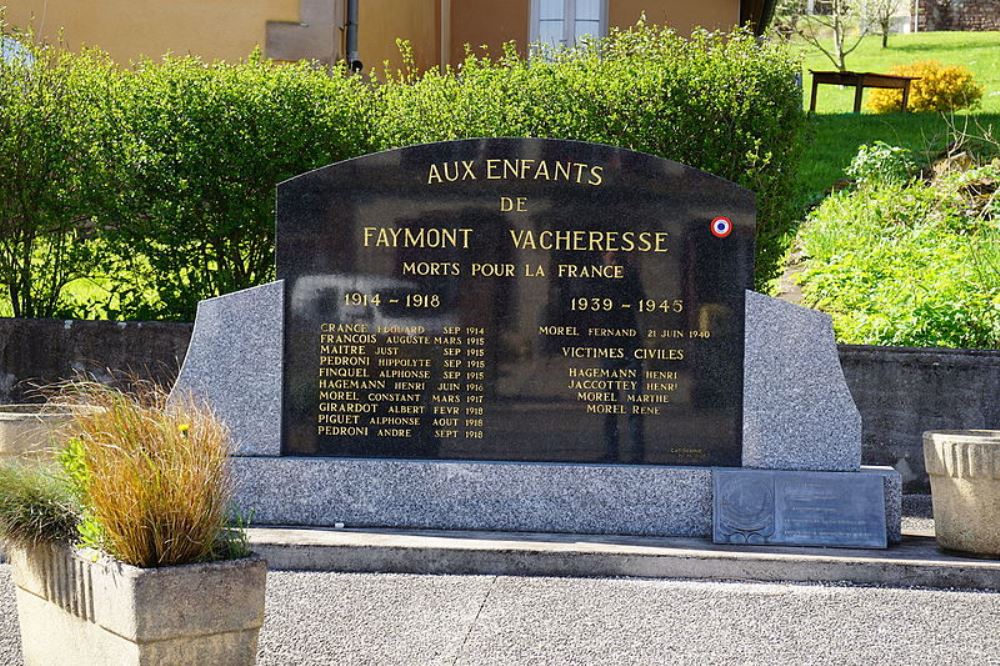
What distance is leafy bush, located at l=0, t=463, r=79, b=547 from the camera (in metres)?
4.96

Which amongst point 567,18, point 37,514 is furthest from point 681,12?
point 37,514

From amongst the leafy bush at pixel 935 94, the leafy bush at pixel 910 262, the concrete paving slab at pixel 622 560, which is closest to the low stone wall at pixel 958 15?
the leafy bush at pixel 935 94

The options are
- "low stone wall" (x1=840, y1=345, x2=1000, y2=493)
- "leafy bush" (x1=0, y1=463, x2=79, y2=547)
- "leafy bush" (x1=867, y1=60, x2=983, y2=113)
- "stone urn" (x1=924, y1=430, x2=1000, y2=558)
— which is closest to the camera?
"leafy bush" (x1=0, y1=463, x2=79, y2=547)

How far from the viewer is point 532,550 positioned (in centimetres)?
707

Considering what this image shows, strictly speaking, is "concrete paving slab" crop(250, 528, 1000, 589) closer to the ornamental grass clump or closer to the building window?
the ornamental grass clump

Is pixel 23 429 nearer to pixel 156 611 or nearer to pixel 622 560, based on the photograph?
pixel 156 611

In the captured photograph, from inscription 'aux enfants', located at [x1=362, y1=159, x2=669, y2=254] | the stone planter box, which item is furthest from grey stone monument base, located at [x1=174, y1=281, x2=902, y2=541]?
the stone planter box

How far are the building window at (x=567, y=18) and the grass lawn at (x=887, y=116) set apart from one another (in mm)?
3431

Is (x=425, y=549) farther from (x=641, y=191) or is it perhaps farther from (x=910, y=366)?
(x=910, y=366)

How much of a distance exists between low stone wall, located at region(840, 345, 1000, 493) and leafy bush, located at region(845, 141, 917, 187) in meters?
6.45

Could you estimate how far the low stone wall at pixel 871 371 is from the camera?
9531 mm

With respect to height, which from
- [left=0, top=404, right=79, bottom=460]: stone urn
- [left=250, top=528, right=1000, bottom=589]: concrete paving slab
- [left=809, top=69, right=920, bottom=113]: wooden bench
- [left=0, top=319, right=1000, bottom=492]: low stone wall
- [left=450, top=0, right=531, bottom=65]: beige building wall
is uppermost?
[left=809, top=69, right=920, bottom=113]: wooden bench

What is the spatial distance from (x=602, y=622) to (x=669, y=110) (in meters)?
4.82

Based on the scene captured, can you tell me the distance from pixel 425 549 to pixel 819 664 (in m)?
2.35
